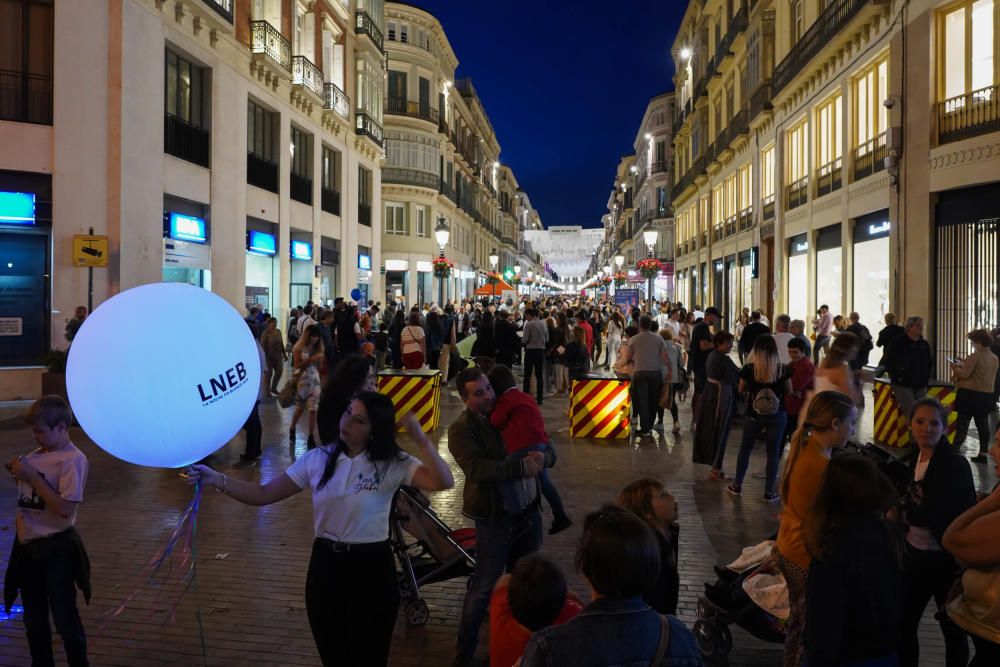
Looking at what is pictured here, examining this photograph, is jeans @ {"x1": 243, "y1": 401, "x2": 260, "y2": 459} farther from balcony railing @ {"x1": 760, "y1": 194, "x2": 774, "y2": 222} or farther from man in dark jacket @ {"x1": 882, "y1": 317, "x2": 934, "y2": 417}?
balcony railing @ {"x1": 760, "y1": 194, "x2": 774, "y2": 222}

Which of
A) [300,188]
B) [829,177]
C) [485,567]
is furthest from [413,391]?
[300,188]

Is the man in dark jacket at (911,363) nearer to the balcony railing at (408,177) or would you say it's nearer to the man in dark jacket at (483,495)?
the man in dark jacket at (483,495)

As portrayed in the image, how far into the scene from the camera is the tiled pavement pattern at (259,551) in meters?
4.91

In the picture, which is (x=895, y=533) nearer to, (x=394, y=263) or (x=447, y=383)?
(x=447, y=383)

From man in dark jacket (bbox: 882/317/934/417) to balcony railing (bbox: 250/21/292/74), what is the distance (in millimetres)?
19293

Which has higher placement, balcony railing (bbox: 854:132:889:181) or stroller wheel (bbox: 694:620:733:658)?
balcony railing (bbox: 854:132:889:181)

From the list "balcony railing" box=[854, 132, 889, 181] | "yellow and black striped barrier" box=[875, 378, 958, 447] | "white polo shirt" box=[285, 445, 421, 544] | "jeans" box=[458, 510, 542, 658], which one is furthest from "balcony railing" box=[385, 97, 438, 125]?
"white polo shirt" box=[285, 445, 421, 544]

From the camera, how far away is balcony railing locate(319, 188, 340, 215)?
29859 millimetres

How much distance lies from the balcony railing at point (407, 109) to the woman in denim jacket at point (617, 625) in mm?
45144

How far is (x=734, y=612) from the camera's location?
4.68 metres

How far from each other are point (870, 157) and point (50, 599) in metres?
20.6

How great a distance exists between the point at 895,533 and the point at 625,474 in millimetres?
6803

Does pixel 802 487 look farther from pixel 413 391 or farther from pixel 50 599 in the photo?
pixel 413 391

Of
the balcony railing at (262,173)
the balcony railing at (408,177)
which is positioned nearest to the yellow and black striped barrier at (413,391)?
the balcony railing at (262,173)
